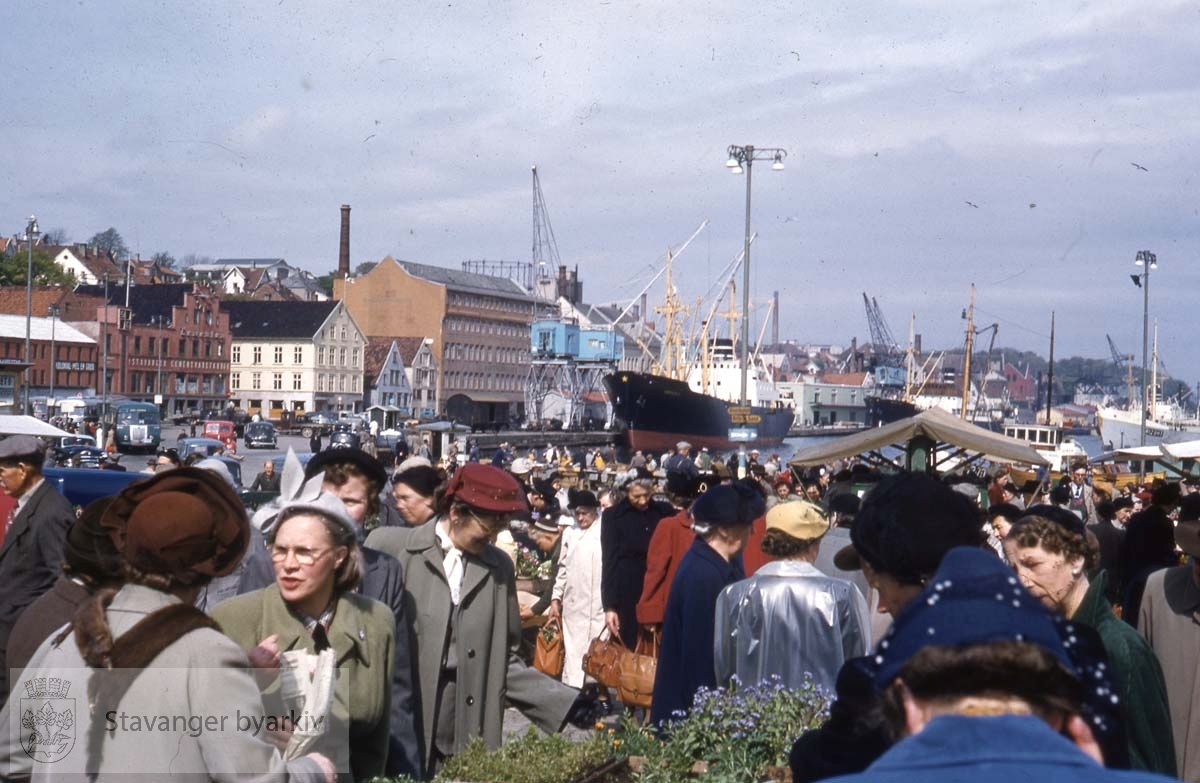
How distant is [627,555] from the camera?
977 cm

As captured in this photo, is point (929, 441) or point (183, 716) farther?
point (929, 441)

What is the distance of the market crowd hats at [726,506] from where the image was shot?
6578mm

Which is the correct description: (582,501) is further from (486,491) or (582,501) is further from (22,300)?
(22,300)

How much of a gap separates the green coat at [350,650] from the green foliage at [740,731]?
1.83 m

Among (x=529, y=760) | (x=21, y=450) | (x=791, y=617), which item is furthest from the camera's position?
(x=21, y=450)

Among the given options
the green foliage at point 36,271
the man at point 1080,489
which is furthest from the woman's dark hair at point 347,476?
the green foliage at point 36,271

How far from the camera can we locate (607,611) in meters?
9.62

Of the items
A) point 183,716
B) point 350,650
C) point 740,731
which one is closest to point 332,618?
point 350,650

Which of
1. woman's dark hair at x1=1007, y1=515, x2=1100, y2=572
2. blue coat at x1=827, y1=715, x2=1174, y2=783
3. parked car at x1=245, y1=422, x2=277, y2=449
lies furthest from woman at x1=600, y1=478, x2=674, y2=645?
parked car at x1=245, y1=422, x2=277, y2=449

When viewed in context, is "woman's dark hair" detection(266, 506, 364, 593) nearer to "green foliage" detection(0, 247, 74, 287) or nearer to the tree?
"green foliage" detection(0, 247, 74, 287)

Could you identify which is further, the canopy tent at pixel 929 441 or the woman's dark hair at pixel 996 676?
the canopy tent at pixel 929 441

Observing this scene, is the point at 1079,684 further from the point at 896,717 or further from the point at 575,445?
the point at 575,445

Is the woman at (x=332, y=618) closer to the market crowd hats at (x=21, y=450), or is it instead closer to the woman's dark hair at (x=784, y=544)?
the woman's dark hair at (x=784, y=544)

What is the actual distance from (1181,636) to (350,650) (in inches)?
112
